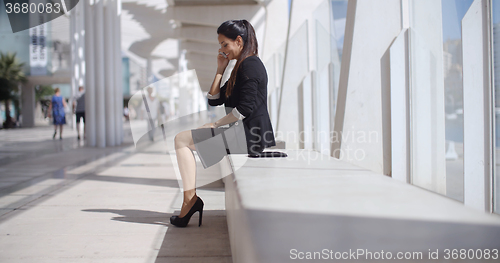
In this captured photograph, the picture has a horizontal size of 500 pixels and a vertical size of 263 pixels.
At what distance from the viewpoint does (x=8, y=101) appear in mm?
26172

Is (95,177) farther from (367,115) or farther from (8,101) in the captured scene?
(8,101)

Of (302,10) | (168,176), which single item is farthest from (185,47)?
(168,176)

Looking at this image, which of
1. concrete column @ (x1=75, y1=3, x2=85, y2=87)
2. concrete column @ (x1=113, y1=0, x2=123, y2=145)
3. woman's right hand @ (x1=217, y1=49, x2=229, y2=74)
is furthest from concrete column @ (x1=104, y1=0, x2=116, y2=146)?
concrete column @ (x1=75, y1=3, x2=85, y2=87)

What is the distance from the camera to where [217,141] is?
3.03 metres

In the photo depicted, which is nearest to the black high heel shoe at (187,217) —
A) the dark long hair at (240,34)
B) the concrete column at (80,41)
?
the dark long hair at (240,34)

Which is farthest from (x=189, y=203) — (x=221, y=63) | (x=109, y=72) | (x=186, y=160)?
(x=109, y=72)

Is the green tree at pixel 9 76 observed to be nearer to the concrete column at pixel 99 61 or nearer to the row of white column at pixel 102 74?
the row of white column at pixel 102 74

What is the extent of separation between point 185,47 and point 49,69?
12.0m

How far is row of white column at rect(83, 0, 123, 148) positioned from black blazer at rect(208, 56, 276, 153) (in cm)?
877

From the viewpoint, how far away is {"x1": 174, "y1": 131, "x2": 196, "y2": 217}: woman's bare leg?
9.81ft

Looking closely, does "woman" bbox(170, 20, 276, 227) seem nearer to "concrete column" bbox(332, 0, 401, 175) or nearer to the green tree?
"concrete column" bbox(332, 0, 401, 175)

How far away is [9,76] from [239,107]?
29.6 meters

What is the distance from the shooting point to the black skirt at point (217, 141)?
2.97 meters

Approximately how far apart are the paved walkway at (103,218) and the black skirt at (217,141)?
1.89 ft
